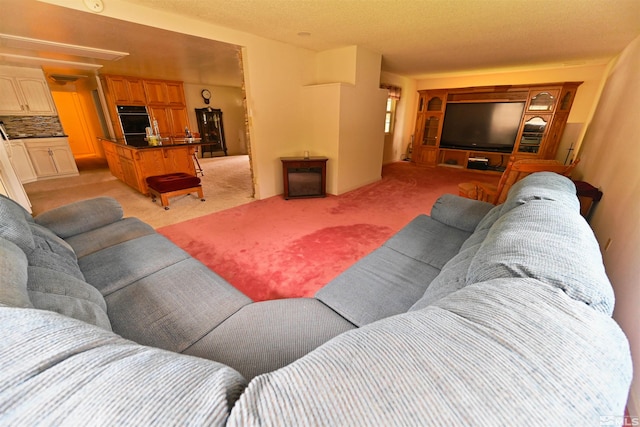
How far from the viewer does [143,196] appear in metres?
4.10

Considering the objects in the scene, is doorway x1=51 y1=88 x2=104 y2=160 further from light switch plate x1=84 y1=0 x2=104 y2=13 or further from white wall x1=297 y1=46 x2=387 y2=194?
white wall x1=297 y1=46 x2=387 y2=194

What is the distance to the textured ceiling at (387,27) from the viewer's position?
2297 mm

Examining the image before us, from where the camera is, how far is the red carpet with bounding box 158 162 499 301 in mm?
2072

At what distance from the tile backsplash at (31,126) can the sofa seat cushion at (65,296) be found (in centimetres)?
632

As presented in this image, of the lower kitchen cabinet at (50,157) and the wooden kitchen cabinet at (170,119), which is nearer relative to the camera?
the lower kitchen cabinet at (50,157)

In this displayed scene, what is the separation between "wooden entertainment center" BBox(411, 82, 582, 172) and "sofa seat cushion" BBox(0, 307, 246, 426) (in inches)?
239

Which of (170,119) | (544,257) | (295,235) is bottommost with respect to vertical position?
(295,235)

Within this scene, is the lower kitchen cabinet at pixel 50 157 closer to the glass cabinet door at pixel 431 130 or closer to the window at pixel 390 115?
the window at pixel 390 115

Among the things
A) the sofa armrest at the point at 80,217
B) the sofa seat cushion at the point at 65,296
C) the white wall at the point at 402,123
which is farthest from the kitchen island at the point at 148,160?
the white wall at the point at 402,123

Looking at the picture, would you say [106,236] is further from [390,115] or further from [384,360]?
[390,115]

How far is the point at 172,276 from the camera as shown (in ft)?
4.46

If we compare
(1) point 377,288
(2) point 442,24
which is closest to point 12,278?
(1) point 377,288

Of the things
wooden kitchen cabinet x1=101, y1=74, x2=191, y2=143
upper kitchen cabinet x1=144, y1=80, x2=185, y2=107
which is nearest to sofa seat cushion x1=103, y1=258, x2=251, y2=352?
wooden kitchen cabinet x1=101, y1=74, x2=191, y2=143

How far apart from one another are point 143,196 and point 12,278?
398cm
